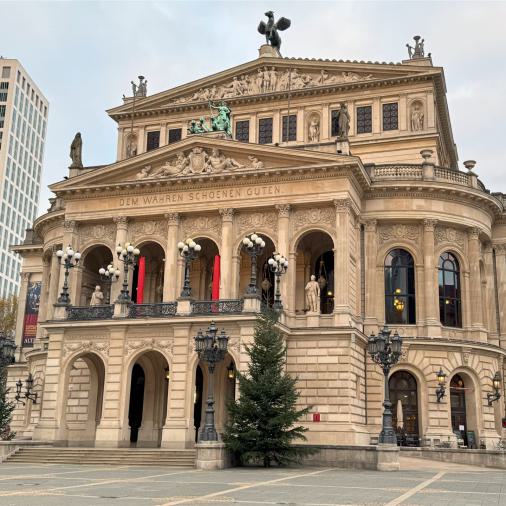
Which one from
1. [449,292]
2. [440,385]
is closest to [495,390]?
[440,385]

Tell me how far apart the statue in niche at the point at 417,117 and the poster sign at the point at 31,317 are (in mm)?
31658

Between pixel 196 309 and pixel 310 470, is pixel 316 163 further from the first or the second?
pixel 310 470

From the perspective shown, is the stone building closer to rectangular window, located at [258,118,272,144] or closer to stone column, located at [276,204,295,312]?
stone column, located at [276,204,295,312]

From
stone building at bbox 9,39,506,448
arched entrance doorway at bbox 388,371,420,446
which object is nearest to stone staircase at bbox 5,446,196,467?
stone building at bbox 9,39,506,448

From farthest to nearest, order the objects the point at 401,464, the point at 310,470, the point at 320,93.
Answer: the point at 320,93, the point at 401,464, the point at 310,470

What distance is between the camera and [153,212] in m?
Answer: 42.8

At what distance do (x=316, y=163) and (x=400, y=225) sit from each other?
7414 mm

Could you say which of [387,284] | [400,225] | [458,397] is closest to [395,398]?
[458,397]

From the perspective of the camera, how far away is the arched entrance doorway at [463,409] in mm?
41906

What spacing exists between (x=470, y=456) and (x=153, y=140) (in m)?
32.4

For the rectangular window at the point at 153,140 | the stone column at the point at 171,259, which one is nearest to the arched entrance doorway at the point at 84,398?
the stone column at the point at 171,259

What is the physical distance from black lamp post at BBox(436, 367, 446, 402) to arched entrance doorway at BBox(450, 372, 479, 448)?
1.89 meters

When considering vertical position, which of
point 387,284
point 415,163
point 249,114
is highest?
point 249,114

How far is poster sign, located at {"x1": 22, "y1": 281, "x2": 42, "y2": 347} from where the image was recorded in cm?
5647
